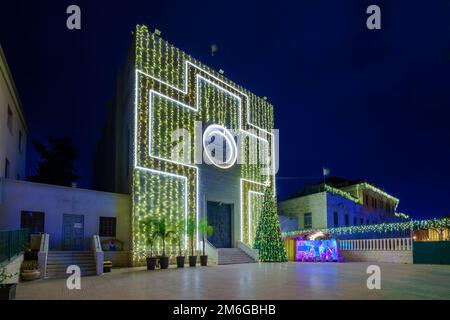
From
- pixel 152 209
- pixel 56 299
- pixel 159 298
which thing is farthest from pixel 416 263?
pixel 56 299

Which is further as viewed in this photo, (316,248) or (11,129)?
(316,248)

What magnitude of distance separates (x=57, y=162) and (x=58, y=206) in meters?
15.6

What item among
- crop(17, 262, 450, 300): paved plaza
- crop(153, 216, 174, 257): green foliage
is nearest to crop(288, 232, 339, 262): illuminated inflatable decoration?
crop(153, 216, 174, 257): green foliage

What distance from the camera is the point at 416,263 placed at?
67.5 ft

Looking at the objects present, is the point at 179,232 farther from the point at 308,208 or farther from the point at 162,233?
the point at 308,208

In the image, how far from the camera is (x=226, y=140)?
85.4 feet

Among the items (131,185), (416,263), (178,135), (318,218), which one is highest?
(178,135)

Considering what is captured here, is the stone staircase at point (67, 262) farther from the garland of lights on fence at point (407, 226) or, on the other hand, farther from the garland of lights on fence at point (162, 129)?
the garland of lights on fence at point (407, 226)

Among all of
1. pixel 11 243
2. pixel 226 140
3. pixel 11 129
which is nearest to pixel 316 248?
pixel 226 140

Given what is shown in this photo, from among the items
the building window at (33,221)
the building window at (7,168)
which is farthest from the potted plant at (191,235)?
the building window at (7,168)

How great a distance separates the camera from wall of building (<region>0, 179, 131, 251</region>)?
16.1 meters

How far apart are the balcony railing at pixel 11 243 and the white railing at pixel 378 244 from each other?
18123mm

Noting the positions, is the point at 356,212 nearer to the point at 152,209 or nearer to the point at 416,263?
the point at 416,263
